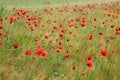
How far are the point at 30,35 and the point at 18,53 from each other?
1.15 meters

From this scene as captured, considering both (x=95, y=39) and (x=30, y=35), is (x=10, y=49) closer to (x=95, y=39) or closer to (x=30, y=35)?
(x=30, y=35)

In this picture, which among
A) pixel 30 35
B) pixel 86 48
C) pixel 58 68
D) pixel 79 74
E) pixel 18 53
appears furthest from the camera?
pixel 30 35

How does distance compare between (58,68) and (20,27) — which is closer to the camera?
(58,68)

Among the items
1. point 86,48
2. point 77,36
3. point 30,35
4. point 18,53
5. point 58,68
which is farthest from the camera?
point 77,36

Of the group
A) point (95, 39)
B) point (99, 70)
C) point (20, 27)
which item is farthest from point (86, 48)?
point (20, 27)

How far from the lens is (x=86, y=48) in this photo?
5945 mm

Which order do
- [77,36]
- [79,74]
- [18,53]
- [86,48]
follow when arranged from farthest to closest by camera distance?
[77,36] → [86,48] → [18,53] → [79,74]

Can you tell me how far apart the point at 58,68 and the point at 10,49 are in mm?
1159

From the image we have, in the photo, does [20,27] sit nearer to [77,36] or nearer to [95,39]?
[77,36]

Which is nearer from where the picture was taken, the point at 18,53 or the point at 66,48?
the point at 18,53

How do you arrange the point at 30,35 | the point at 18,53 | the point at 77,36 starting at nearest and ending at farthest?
the point at 18,53, the point at 30,35, the point at 77,36

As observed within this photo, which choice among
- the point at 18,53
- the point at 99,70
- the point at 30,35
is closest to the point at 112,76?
the point at 99,70

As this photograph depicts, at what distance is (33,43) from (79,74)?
1.94 metres

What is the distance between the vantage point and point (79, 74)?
4.54 metres
